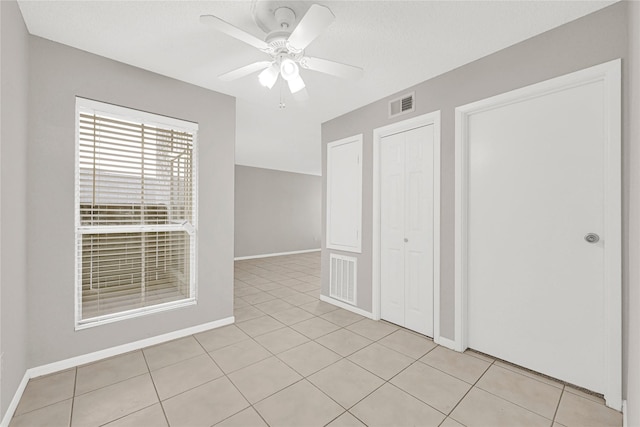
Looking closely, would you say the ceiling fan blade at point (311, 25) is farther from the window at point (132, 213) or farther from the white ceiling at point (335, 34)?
the window at point (132, 213)

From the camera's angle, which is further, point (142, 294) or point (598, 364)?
point (142, 294)

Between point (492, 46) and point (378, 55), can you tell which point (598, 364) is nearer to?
point (492, 46)

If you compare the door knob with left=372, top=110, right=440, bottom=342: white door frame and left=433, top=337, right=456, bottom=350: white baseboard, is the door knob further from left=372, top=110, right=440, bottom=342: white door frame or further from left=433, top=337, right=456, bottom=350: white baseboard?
left=433, top=337, right=456, bottom=350: white baseboard

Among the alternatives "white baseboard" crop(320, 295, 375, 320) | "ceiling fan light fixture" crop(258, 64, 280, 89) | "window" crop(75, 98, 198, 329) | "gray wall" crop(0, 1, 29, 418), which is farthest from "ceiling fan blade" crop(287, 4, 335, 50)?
"white baseboard" crop(320, 295, 375, 320)

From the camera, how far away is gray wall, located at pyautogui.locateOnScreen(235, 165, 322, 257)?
768 centimetres

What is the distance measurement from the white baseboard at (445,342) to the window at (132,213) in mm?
2522

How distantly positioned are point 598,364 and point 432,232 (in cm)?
144

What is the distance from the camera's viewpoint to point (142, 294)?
104 inches

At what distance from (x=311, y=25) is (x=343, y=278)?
2.95 metres

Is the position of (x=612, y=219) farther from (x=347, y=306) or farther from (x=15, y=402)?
(x=15, y=402)

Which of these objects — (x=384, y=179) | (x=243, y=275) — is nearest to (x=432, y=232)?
(x=384, y=179)

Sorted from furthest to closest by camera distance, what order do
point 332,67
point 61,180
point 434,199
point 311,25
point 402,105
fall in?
point 402,105
point 434,199
point 61,180
point 332,67
point 311,25

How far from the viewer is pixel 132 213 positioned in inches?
101

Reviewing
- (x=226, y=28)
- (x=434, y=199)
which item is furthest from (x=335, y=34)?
(x=434, y=199)
